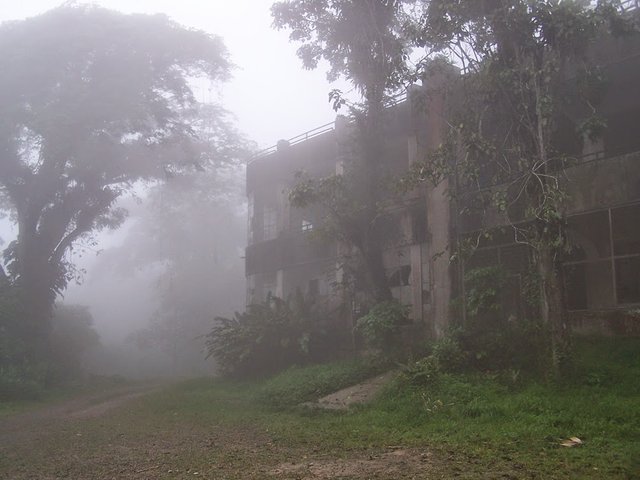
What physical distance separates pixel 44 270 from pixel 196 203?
1850 centimetres

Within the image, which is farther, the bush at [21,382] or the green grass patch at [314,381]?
the bush at [21,382]

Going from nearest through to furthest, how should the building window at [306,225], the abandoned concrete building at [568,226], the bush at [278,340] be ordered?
the abandoned concrete building at [568,226], the bush at [278,340], the building window at [306,225]

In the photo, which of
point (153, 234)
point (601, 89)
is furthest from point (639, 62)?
point (153, 234)

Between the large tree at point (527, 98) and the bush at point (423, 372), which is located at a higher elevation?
the large tree at point (527, 98)

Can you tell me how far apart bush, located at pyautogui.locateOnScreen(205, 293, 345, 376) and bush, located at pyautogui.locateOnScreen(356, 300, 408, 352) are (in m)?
2.13

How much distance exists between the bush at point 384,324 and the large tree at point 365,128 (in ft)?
2.93

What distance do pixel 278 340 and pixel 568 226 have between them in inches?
341

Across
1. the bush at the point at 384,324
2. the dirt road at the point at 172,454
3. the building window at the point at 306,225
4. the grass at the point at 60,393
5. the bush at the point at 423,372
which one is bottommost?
the grass at the point at 60,393

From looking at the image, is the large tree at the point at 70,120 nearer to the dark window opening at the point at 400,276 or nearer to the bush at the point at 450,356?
the dark window opening at the point at 400,276

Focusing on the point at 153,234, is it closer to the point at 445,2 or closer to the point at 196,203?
the point at 196,203

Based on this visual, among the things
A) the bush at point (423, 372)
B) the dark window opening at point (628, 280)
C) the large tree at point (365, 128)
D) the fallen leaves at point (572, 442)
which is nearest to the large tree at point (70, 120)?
the large tree at point (365, 128)

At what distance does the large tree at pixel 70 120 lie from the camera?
74.6 feet

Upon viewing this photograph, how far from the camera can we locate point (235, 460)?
781cm

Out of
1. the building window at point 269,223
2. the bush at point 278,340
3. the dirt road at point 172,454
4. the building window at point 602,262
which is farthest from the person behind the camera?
the building window at point 269,223
